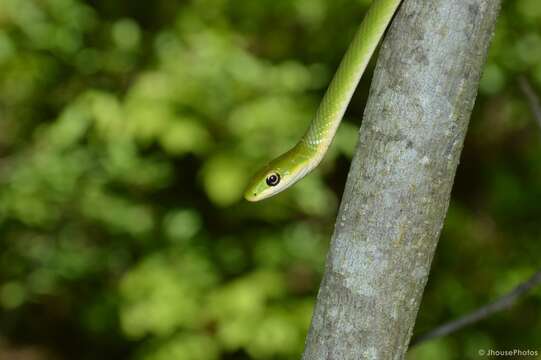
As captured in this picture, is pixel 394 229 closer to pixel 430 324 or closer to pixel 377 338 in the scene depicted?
pixel 377 338

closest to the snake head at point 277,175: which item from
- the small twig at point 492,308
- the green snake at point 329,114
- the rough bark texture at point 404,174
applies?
the green snake at point 329,114

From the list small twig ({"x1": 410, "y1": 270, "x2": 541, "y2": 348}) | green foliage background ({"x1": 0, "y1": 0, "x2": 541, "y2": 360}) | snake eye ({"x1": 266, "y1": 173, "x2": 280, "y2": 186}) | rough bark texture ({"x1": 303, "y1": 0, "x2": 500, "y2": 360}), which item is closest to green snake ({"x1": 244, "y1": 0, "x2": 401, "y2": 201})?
snake eye ({"x1": 266, "y1": 173, "x2": 280, "y2": 186})

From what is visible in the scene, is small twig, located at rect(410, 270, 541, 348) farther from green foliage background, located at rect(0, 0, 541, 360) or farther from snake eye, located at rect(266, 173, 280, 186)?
green foliage background, located at rect(0, 0, 541, 360)

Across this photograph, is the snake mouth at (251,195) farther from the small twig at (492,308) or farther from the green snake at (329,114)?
the small twig at (492,308)

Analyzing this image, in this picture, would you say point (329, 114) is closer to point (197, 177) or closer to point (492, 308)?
point (492, 308)

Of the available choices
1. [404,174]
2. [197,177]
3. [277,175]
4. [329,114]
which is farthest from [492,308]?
[197,177]

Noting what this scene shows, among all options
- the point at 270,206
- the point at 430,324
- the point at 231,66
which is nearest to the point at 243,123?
the point at 231,66
